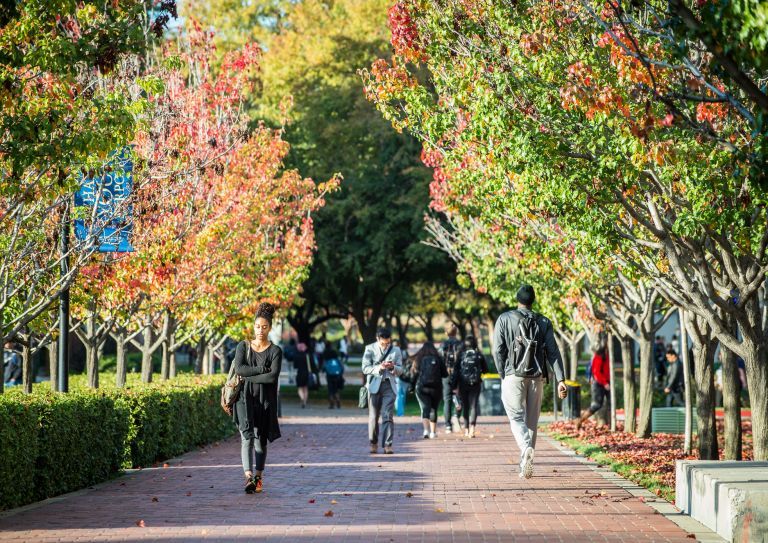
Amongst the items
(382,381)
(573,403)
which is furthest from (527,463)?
(573,403)

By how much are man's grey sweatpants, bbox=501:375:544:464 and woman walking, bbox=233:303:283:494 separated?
2.57 meters

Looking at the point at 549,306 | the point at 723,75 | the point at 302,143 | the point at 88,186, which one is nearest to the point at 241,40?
the point at 302,143

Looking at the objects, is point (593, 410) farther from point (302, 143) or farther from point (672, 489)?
point (302, 143)

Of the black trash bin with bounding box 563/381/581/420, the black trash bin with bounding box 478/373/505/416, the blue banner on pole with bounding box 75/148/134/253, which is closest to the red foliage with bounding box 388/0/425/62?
the blue banner on pole with bounding box 75/148/134/253

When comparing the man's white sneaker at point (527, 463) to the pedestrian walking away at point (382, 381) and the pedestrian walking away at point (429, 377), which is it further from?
the pedestrian walking away at point (429, 377)

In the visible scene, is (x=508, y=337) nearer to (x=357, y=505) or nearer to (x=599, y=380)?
(x=357, y=505)

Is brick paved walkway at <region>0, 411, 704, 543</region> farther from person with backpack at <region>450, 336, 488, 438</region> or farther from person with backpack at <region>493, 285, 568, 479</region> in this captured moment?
person with backpack at <region>450, 336, 488, 438</region>

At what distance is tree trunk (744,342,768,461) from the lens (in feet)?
41.8

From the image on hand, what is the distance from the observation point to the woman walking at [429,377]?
20.0 m

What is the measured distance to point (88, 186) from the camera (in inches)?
552

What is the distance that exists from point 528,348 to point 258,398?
9.68 ft

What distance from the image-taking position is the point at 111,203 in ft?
44.9

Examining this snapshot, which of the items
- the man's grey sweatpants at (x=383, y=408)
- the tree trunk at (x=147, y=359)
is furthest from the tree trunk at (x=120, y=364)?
the man's grey sweatpants at (x=383, y=408)

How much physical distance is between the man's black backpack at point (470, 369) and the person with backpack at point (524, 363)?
756 centimetres
